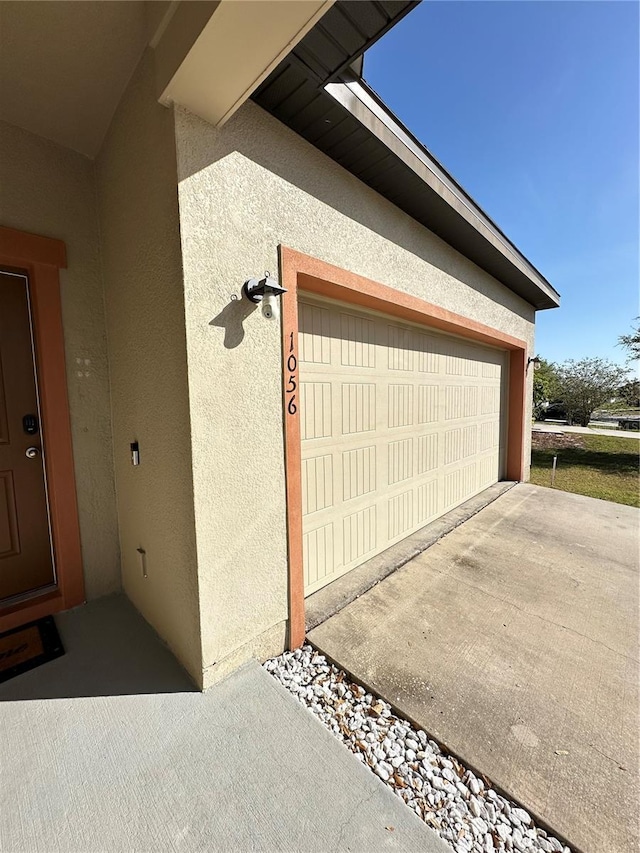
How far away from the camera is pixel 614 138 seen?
4164 mm

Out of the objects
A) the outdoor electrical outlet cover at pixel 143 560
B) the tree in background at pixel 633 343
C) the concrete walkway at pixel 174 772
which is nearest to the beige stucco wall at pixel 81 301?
the outdoor electrical outlet cover at pixel 143 560

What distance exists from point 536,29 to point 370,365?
3338 mm

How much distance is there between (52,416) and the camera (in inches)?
100

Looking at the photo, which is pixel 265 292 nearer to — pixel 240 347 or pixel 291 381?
pixel 240 347

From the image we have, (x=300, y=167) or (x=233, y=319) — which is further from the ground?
(x=300, y=167)

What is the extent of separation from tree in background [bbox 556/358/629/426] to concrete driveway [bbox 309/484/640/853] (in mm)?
20571

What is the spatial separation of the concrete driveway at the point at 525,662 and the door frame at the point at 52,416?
2038 millimetres

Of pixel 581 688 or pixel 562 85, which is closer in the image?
pixel 581 688

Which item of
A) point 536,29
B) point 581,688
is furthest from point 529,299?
point 581,688

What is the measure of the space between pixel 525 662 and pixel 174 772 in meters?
2.27

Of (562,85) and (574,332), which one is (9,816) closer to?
(562,85)

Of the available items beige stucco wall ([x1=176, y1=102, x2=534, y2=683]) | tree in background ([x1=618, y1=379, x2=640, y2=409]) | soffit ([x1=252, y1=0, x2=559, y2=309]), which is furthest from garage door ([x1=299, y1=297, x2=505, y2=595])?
tree in background ([x1=618, y1=379, x2=640, y2=409])

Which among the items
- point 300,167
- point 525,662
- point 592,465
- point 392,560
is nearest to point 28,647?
point 392,560

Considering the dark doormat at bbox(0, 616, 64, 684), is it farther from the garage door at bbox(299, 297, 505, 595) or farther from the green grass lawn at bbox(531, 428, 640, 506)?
the green grass lawn at bbox(531, 428, 640, 506)
